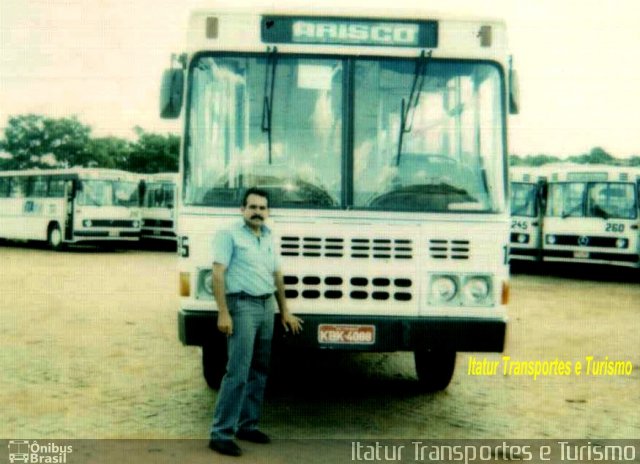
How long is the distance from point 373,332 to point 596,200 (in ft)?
52.2

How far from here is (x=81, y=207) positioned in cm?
2959

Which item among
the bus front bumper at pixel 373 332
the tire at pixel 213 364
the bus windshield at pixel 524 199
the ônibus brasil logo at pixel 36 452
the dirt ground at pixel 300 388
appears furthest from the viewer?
the bus windshield at pixel 524 199

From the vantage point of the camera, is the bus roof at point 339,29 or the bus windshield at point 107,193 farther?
the bus windshield at point 107,193

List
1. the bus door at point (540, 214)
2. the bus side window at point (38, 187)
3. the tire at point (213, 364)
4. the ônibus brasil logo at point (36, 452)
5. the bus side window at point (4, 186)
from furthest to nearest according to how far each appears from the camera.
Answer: the bus side window at point (4, 186) → the bus side window at point (38, 187) → the bus door at point (540, 214) → the tire at point (213, 364) → the ônibus brasil logo at point (36, 452)

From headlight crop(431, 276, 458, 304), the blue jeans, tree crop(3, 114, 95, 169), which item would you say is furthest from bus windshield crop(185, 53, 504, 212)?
tree crop(3, 114, 95, 169)

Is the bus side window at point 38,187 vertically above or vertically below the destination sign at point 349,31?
below

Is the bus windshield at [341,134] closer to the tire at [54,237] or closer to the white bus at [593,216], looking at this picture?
the white bus at [593,216]

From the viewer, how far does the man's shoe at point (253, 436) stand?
613cm

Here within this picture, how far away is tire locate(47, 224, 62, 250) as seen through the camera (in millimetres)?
30359

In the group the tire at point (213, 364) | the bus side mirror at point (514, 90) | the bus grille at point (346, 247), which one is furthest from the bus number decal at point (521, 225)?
the bus grille at point (346, 247)

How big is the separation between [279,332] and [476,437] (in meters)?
1.67

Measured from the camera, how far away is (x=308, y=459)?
582 cm

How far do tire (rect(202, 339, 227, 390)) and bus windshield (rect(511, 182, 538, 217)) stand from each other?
16066mm

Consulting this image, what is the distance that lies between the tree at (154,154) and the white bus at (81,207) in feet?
112
